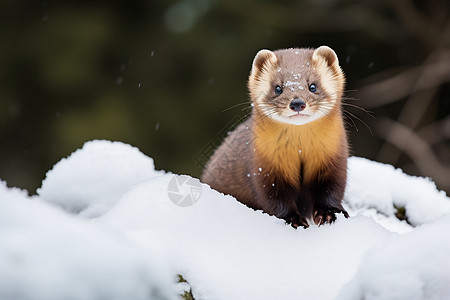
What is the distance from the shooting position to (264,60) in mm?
2961

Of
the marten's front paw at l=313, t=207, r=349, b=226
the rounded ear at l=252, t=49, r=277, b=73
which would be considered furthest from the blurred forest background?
the marten's front paw at l=313, t=207, r=349, b=226

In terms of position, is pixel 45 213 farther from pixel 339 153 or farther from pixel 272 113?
pixel 339 153

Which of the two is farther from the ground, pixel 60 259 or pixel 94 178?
pixel 94 178

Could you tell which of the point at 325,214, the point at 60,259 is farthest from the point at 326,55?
the point at 60,259

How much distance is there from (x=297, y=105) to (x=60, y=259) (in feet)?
4.58

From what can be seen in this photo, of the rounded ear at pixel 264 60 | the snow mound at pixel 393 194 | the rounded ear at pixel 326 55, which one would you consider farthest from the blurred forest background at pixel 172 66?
the rounded ear at pixel 326 55

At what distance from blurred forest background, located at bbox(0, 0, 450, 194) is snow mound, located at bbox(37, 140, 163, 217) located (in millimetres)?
5245

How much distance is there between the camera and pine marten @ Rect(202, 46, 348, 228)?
2795 mm

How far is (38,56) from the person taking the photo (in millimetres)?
8531

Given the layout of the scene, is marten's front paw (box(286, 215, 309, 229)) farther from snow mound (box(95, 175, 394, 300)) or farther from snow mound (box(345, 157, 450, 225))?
snow mound (box(345, 157, 450, 225))

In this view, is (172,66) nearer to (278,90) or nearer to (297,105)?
(278,90)

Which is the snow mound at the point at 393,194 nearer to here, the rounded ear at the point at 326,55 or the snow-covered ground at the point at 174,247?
the rounded ear at the point at 326,55

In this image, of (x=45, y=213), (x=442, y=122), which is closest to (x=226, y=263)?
(x=45, y=213)

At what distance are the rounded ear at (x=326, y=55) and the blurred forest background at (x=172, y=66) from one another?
517cm
